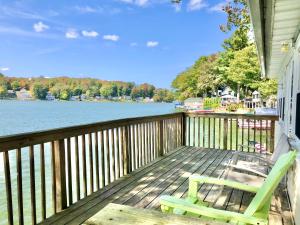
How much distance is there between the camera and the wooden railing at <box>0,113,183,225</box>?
9.02 feet

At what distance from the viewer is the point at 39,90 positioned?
150ft

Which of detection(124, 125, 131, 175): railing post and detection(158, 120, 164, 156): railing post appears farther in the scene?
detection(158, 120, 164, 156): railing post

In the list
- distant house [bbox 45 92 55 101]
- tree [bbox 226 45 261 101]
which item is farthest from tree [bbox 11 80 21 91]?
tree [bbox 226 45 261 101]

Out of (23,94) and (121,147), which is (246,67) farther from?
(23,94)

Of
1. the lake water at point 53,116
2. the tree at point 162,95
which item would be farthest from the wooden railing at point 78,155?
the tree at point 162,95

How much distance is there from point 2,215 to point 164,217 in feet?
12.0

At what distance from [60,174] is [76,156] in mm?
313

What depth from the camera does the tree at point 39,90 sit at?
44919mm

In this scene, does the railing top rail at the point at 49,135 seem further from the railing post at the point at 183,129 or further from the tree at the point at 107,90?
the tree at the point at 107,90

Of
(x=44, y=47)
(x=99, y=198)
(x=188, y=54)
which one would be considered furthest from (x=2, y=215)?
(x=188, y=54)

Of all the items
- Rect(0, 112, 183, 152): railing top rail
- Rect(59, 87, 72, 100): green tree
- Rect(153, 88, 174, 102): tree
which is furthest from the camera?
Rect(153, 88, 174, 102): tree

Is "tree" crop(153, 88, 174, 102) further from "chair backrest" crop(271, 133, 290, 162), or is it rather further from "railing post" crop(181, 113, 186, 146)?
"chair backrest" crop(271, 133, 290, 162)

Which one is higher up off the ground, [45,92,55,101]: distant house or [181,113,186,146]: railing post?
[45,92,55,101]: distant house

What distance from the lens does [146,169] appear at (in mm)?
5047
